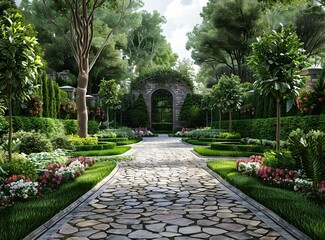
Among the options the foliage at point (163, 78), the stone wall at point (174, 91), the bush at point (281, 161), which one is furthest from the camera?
the stone wall at point (174, 91)

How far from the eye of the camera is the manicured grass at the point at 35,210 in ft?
12.6

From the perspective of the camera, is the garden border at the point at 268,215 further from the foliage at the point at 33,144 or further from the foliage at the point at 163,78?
the foliage at the point at 163,78

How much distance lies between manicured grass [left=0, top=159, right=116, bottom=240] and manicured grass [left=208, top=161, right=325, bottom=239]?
333 centimetres

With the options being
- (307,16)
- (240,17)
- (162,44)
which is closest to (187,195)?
(240,17)

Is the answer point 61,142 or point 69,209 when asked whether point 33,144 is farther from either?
point 69,209

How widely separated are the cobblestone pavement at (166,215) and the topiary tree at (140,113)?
25.8 meters

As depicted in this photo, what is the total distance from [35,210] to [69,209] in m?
0.56

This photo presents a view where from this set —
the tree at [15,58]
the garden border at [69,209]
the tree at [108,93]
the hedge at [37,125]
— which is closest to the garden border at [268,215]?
the garden border at [69,209]

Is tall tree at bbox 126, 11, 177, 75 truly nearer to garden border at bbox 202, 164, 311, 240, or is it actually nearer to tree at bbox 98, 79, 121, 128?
tree at bbox 98, 79, 121, 128

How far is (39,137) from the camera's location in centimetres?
1130

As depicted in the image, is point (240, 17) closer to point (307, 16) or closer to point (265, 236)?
point (307, 16)

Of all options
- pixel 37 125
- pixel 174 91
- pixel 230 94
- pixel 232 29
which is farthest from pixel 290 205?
pixel 174 91

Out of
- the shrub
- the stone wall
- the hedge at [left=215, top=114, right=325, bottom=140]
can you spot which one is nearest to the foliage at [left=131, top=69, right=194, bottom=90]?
the stone wall

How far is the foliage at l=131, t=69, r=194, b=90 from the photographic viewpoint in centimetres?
3422
